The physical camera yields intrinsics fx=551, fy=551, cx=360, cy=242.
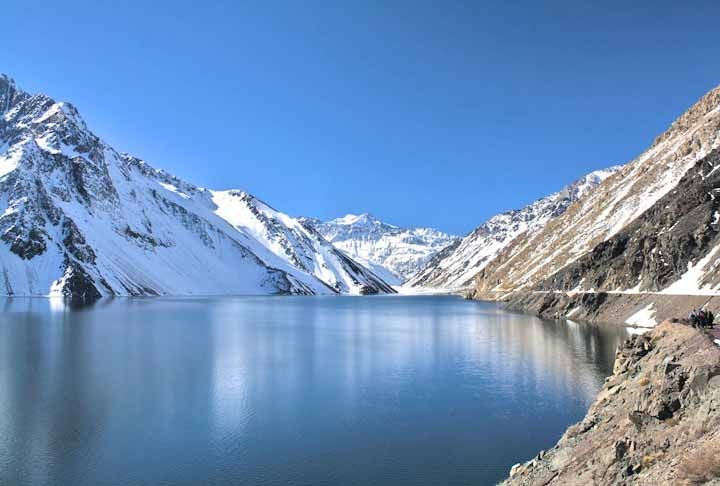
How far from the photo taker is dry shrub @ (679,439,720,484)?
13695mm

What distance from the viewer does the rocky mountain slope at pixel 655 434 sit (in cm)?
1548

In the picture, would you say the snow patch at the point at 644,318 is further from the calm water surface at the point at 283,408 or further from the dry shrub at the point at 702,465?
the dry shrub at the point at 702,465

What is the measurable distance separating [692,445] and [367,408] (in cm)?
2539

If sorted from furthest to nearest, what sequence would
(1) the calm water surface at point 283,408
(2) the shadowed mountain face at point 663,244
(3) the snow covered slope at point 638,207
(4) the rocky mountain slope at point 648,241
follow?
(3) the snow covered slope at point 638,207 → (2) the shadowed mountain face at point 663,244 → (4) the rocky mountain slope at point 648,241 → (1) the calm water surface at point 283,408

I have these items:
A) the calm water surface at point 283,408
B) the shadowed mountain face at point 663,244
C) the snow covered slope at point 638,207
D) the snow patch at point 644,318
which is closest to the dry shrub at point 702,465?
the calm water surface at point 283,408

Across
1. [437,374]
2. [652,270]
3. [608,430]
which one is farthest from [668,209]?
[608,430]

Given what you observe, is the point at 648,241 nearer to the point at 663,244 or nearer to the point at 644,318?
the point at 663,244

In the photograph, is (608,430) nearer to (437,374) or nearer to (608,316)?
(437,374)

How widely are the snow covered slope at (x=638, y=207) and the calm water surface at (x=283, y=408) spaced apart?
34064 mm

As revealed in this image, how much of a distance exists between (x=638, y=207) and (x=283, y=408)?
126 m

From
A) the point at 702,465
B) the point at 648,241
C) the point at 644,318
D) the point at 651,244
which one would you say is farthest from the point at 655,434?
the point at 648,241

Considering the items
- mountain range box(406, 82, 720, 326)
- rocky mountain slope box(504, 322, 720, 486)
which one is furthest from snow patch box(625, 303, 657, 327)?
rocky mountain slope box(504, 322, 720, 486)

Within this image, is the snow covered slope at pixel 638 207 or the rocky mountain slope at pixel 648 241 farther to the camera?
the snow covered slope at pixel 638 207

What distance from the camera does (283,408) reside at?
38562mm
